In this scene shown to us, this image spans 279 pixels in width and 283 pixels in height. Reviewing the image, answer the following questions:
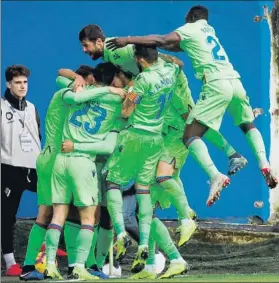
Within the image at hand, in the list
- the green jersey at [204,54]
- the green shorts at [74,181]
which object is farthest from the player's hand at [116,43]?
the green shorts at [74,181]

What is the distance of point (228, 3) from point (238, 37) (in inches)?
16.1

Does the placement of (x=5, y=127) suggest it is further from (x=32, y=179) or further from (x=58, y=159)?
(x=58, y=159)

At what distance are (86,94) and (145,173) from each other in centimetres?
89

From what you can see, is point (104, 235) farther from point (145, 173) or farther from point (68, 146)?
point (68, 146)

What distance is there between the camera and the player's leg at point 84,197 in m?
12.0

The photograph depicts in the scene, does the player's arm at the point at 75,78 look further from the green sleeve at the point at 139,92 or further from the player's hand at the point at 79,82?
the green sleeve at the point at 139,92

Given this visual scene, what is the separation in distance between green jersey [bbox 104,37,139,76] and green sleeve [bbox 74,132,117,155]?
2.11ft

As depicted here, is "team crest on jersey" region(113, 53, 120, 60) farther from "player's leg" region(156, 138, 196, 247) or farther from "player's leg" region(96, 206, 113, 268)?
"player's leg" region(96, 206, 113, 268)

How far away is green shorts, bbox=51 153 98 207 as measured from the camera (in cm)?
1207

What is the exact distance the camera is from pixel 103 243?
1273 cm

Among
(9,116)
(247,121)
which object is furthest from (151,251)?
(9,116)

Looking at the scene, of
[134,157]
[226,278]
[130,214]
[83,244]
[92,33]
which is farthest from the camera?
[130,214]

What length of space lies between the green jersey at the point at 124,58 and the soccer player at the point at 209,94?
0.09m

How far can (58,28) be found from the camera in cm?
1556
